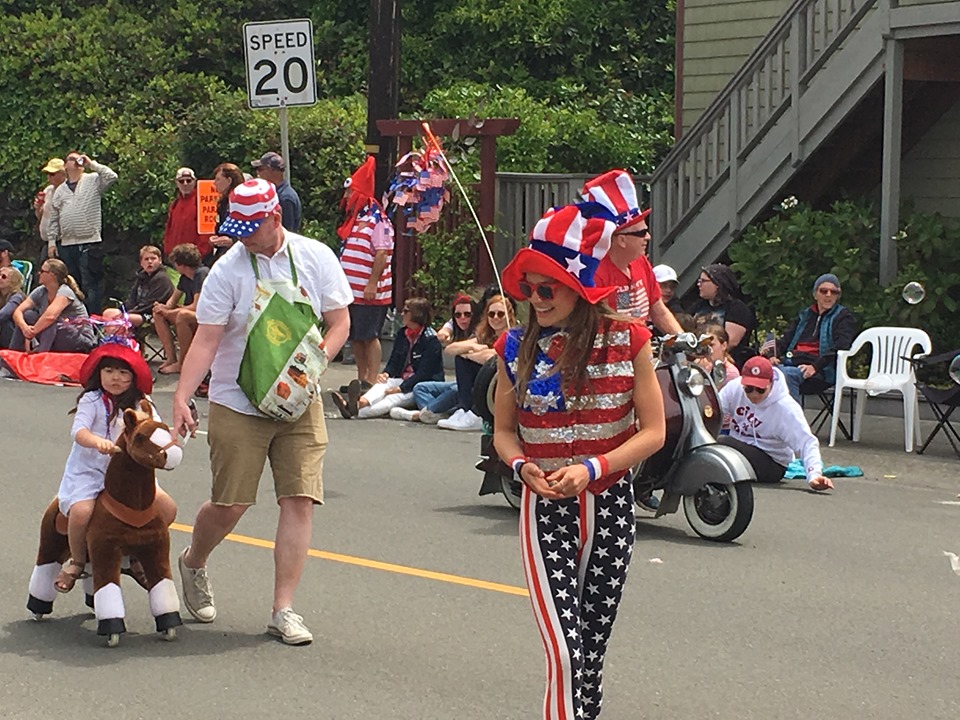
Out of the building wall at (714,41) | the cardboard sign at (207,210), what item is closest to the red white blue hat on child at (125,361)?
the cardboard sign at (207,210)

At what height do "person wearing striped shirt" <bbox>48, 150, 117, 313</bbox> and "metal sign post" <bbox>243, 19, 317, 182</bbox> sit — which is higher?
"metal sign post" <bbox>243, 19, 317, 182</bbox>

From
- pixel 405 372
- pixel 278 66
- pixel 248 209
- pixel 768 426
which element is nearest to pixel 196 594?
pixel 248 209

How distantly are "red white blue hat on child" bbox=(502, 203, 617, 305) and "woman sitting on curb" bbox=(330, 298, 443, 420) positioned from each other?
32.3 feet

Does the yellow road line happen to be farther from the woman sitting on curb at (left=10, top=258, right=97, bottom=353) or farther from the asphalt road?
the woman sitting on curb at (left=10, top=258, right=97, bottom=353)

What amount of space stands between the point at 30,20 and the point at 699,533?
18.6m

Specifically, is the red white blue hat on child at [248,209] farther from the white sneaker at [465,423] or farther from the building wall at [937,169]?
the building wall at [937,169]

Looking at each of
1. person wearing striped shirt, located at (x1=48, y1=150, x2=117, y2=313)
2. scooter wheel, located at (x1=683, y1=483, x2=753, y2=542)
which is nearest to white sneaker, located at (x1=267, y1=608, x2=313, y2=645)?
scooter wheel, located at (x1=683, y1=483, x2=753, y2=542)

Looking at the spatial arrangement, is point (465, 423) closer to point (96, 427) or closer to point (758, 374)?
point (758, 374)

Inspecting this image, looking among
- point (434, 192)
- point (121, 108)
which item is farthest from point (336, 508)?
point (121, 108)

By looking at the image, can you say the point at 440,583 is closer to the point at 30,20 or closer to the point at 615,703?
the point at 615,703

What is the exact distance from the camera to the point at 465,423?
47.2 ft

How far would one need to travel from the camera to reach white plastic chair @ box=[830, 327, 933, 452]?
13375 millimetres

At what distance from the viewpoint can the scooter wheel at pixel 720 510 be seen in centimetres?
950

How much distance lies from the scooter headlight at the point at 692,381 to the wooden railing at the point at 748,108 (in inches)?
315
